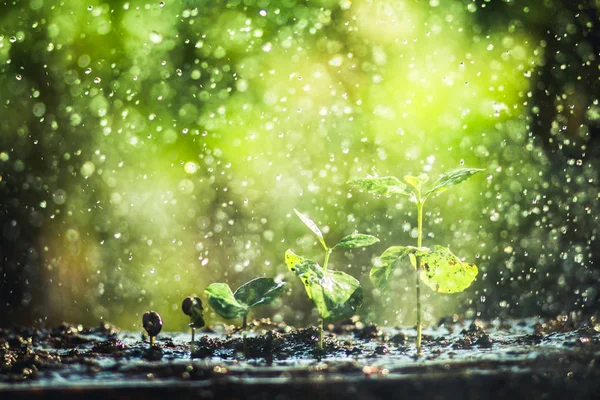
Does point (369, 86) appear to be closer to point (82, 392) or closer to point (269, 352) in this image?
point (269, 352)

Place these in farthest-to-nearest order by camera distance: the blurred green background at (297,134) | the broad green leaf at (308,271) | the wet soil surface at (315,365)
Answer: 1. the blurred green background at (297,134)
2. the broad green leaf at (308,271)
3. the wet soil surface at (315,365)

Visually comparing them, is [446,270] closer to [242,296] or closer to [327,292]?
[327,292]

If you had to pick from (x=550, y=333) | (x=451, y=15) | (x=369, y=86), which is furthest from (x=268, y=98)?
(x=550, y=333)

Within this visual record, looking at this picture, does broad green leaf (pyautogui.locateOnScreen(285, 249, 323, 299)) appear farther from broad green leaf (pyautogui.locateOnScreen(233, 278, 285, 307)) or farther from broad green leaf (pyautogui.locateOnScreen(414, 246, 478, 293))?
broad green leaf (pyautogui.locateOnScreen(414, 246, 478, 293))

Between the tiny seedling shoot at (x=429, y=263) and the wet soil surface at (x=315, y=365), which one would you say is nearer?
the wet soil surface at (x=315, y=365)

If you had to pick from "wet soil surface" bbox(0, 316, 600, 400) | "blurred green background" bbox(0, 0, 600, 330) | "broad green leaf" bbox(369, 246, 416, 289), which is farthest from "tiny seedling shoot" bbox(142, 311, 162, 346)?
"blurred green background" bbox(0, 0, 600, 330)

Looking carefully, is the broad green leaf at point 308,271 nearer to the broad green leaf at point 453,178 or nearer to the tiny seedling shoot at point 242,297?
the tiny seedling shoot at point 242,297

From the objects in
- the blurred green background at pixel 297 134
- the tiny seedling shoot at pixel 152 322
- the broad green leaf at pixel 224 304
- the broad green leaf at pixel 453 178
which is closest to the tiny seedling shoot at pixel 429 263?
the broad green leaf at pixel 453 178

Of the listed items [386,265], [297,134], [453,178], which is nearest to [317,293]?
[386,265]
